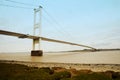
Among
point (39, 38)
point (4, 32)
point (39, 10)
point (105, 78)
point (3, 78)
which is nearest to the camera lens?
point (105, 78)

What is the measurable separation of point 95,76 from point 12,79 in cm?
284

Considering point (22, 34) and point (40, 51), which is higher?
point (22, 34)

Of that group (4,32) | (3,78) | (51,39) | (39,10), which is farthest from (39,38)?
(3,78)

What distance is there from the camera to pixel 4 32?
94.3ft

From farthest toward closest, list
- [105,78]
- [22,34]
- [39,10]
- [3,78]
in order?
[39,10]
[22,34]
[3,78]
[105,78]

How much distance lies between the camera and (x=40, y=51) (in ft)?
123

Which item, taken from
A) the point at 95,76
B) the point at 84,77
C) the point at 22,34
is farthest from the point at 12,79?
the point at 22,34

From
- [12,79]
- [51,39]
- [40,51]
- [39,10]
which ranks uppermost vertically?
[39,10]

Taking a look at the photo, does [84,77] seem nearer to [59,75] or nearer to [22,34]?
[59,75]

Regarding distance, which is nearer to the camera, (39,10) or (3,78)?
(3,78)

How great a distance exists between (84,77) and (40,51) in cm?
3221

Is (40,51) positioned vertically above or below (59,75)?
above

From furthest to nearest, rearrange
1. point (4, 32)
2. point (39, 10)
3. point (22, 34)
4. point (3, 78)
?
point (39, 10) → point (22, 34) → point (4, 32) → point (3, 78)

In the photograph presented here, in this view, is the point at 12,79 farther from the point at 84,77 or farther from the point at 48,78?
the point at 84,77
